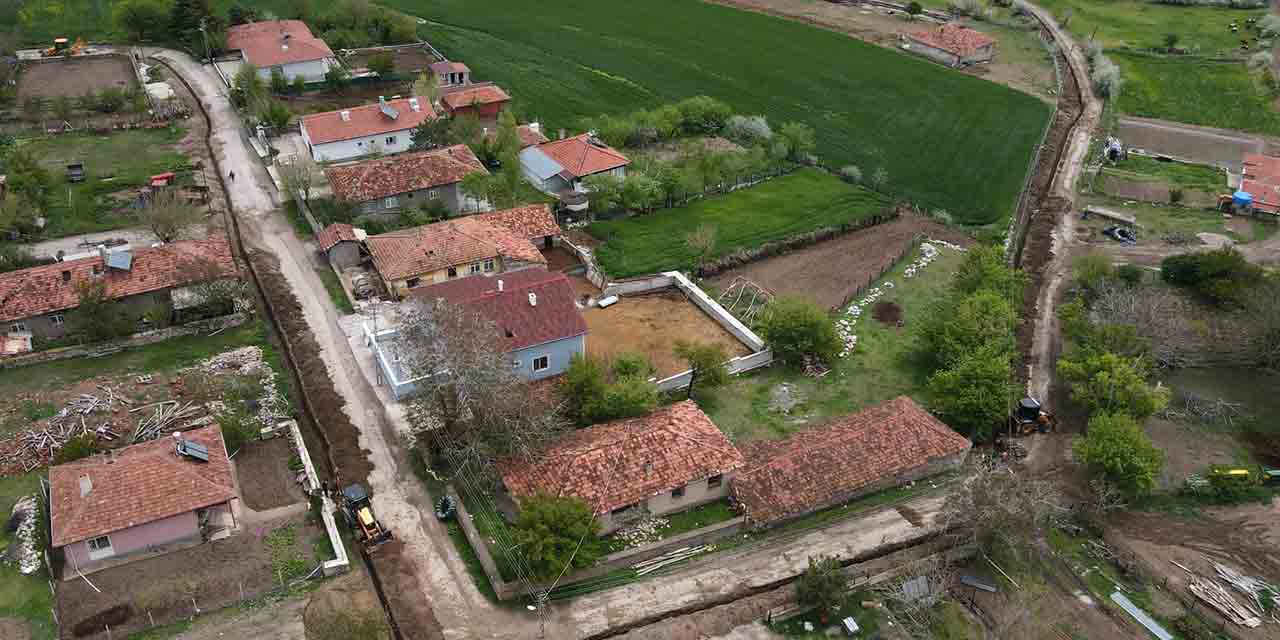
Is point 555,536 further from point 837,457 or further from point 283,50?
point 283,50

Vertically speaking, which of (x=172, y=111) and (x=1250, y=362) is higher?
(x=1250, y=362)

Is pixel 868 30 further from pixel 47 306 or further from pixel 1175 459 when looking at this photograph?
pixel 47 306

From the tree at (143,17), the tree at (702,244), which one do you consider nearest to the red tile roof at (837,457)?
the tree at (702,244)

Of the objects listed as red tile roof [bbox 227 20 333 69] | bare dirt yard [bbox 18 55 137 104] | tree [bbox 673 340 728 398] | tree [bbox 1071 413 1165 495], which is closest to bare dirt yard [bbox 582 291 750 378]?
tree [bbox 673 340 728 398]

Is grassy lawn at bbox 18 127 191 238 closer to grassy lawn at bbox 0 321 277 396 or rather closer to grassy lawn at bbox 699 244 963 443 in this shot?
grassy lawn at bbox 0 321 277 396

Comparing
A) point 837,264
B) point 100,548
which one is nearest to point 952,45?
point 837,264

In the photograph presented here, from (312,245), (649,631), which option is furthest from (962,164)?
(649,631)
